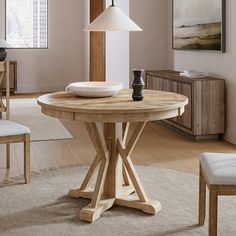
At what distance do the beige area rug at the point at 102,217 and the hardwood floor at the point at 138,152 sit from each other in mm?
410

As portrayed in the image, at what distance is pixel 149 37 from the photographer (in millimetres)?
7590

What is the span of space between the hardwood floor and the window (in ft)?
15.6

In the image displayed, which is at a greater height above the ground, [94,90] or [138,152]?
[94,90]

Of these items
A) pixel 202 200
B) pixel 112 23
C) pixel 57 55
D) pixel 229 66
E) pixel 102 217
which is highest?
pixel 57 55

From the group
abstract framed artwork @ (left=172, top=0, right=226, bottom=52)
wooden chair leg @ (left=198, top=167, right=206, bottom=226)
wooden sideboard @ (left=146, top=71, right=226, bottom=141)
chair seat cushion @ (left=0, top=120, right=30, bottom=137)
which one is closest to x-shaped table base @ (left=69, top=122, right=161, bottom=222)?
wooden chair leg @ (left=198, top=167, right=206, bottom=226)

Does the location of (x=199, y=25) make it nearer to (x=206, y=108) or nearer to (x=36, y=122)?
(x=206, y=108)

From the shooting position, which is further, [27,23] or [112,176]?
[27,23]

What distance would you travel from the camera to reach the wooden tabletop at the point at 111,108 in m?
2.69

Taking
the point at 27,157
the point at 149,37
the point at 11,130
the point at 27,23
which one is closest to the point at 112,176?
the point at 27,157

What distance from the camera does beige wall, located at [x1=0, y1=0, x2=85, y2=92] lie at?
32.3 feet

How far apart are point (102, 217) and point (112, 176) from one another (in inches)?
12.7

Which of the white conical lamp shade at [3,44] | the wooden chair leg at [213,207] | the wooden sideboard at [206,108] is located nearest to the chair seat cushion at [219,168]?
the wooden chair leg at [213,207]

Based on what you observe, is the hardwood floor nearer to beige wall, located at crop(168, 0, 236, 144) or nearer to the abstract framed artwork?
beige wall, located at crop(168, 0, 236, 144)

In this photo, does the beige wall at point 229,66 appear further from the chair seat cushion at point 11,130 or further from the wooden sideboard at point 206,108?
the chair seat cushion at point 11,130
